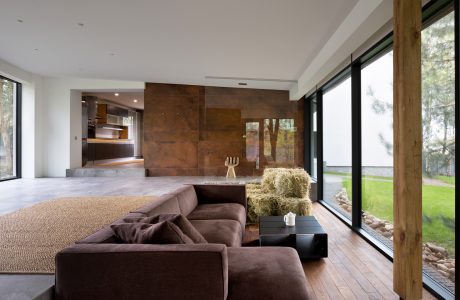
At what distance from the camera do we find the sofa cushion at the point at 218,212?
312cm

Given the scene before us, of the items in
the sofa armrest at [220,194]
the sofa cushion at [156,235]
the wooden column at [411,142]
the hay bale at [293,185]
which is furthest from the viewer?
the hay bale at [293,185]

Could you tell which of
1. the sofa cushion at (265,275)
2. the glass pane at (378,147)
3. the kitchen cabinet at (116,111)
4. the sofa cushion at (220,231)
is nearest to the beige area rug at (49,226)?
the sofa cushion at (220,231)

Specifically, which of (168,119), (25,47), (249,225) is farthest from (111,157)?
(249,225)

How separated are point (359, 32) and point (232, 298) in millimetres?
3312

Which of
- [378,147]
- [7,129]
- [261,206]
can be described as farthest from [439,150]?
[7,129]

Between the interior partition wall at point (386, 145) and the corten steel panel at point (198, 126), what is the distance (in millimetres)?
2608

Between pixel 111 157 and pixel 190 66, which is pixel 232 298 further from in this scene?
Result: pixel 111 157

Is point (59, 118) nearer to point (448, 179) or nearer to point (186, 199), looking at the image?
point (186, 199)

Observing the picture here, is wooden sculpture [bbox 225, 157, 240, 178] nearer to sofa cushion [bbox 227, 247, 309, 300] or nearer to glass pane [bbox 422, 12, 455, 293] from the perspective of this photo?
glass pane [bbox 422, 12, 455, 293]

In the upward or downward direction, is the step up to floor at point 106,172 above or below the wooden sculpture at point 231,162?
below

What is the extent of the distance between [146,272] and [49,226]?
3.08 m

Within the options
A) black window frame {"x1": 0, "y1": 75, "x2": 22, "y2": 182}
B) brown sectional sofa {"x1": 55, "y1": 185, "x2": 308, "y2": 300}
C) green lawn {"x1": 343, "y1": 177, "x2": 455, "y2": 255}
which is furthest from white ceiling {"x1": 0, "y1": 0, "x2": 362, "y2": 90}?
brown sectional sofa {"x1": 55, "y1": 185, "x2": 308, "y2": 300}

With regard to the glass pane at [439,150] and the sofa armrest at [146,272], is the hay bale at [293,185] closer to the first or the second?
the glass pane at [439,150]

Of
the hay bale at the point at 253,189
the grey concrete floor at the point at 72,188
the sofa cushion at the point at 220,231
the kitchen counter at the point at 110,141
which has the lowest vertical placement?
the grey concrete floor at the point at 72,188
